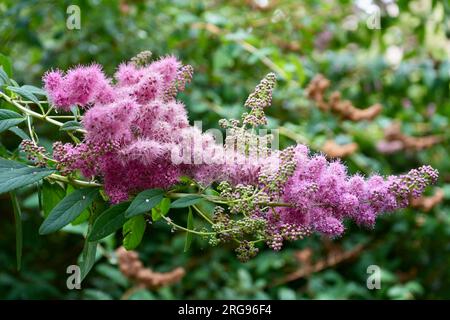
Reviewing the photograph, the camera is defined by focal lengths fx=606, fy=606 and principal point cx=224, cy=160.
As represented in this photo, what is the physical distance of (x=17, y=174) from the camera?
3.91 feet

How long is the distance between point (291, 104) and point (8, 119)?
2.34 metres

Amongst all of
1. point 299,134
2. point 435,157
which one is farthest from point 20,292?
point 435,157

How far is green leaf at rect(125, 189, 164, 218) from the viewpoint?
3.63ft

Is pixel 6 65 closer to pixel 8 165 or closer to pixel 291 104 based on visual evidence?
pixel 8 165

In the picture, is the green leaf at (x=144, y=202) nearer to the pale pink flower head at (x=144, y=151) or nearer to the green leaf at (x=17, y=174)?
the pale pink flower head at (x=144, y=151)

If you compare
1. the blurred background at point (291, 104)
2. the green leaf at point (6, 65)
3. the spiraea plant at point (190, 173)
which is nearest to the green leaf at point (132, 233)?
the spiraea plant at point (190, 173)

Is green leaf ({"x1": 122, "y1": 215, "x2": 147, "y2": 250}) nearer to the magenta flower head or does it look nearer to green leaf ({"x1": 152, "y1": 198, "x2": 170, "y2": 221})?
green leaf ({"x1": 152, "y1": 198, "x2": 170, "y2": 221})

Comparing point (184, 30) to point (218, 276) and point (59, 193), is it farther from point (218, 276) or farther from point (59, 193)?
point (59, 193)

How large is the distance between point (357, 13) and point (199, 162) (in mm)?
2710

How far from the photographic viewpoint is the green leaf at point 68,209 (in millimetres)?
1176

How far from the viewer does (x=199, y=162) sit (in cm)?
111

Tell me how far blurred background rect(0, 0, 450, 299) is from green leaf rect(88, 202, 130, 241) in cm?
157

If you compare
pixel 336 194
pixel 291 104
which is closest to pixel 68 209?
pixel 336 194
